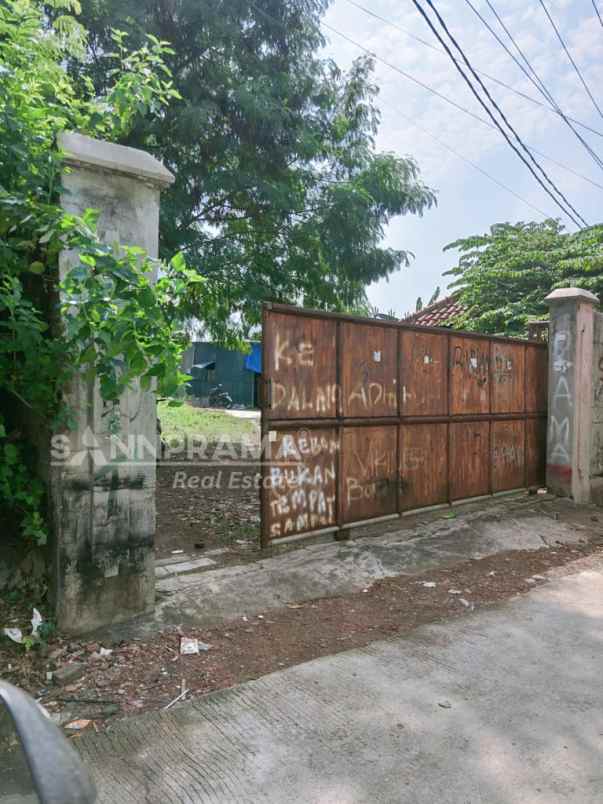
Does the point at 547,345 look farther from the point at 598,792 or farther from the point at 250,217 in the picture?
the point at 598,792

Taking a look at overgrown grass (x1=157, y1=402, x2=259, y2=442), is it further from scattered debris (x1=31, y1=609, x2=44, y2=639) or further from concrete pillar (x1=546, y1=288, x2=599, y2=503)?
scattered debris (x1=31, y1=609, x2=44, y2=639)

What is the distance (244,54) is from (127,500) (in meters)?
5.97

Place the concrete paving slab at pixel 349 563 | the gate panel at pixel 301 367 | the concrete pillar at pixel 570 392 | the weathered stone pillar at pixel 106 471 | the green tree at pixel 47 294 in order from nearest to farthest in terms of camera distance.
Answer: the green tree at pixel 47 294 → the weathered stone pillar at pixel 106 471 → the concrete paving slab at pixel 349 563 → the gate panel at pixel 301 367 → the concrete pillar at pixel 570 392

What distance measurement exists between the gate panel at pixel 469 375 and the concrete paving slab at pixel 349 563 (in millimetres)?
1168

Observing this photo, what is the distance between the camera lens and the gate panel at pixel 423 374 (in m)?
5.22

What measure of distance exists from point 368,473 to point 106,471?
100 inches

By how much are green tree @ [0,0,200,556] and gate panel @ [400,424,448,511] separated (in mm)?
3035

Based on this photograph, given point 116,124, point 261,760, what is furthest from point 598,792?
point 116,124

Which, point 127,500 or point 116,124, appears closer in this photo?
point 127,500

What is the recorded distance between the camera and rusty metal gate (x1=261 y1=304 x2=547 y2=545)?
4.26 m

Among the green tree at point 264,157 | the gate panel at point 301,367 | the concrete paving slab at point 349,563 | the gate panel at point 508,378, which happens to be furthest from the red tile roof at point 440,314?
the gate panel at point 301,367

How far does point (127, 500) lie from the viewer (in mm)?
3125

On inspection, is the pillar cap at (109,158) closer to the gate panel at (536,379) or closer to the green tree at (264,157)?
the green tree at (264,157)

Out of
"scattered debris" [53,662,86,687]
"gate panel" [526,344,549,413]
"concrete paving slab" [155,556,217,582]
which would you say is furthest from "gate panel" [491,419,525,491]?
"scattered debris" [53,662,86,687]
